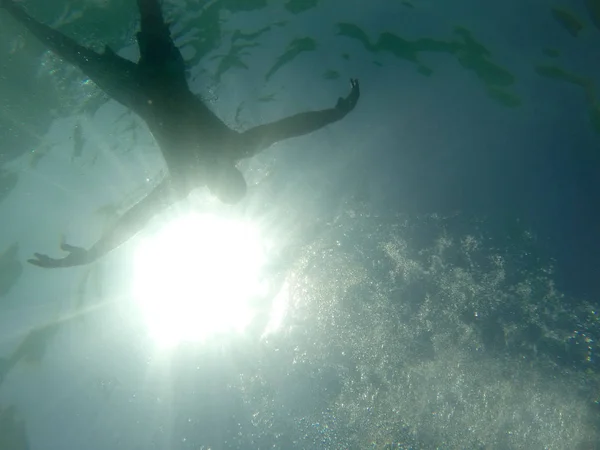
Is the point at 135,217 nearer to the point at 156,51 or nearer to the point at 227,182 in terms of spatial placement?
the point at 227,182

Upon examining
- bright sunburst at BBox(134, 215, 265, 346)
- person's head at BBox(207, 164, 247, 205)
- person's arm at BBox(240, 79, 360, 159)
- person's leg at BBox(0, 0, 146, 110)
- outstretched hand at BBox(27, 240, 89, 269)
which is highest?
person's leg at BBox(0, 0, 146, 110)

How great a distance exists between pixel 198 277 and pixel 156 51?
30.9ft

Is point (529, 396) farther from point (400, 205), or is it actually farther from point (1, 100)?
point (1, 100)

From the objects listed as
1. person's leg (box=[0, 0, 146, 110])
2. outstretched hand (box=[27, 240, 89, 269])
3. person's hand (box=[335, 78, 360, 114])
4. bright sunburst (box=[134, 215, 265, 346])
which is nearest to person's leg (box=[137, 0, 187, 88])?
person's leg (box=[0, 0, 146, 110])

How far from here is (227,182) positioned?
26.1ft

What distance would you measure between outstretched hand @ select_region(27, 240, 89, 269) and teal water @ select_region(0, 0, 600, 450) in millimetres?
4785

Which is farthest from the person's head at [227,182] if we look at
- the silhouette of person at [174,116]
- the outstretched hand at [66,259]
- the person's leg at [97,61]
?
the outstretched hand at [66,259]

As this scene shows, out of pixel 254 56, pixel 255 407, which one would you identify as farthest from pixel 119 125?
pixel 255 407

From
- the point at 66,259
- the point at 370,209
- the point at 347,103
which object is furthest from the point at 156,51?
the point at 370,209

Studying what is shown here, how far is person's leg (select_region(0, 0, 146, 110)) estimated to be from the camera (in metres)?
7.88

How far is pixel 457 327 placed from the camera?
12609 mm

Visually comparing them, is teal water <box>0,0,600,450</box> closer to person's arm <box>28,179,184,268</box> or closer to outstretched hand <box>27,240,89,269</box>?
person's arm <box>28,179,184,268</box>

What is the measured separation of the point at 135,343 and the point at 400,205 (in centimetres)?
1308

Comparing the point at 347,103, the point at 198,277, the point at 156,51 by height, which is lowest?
the point at 198,277
